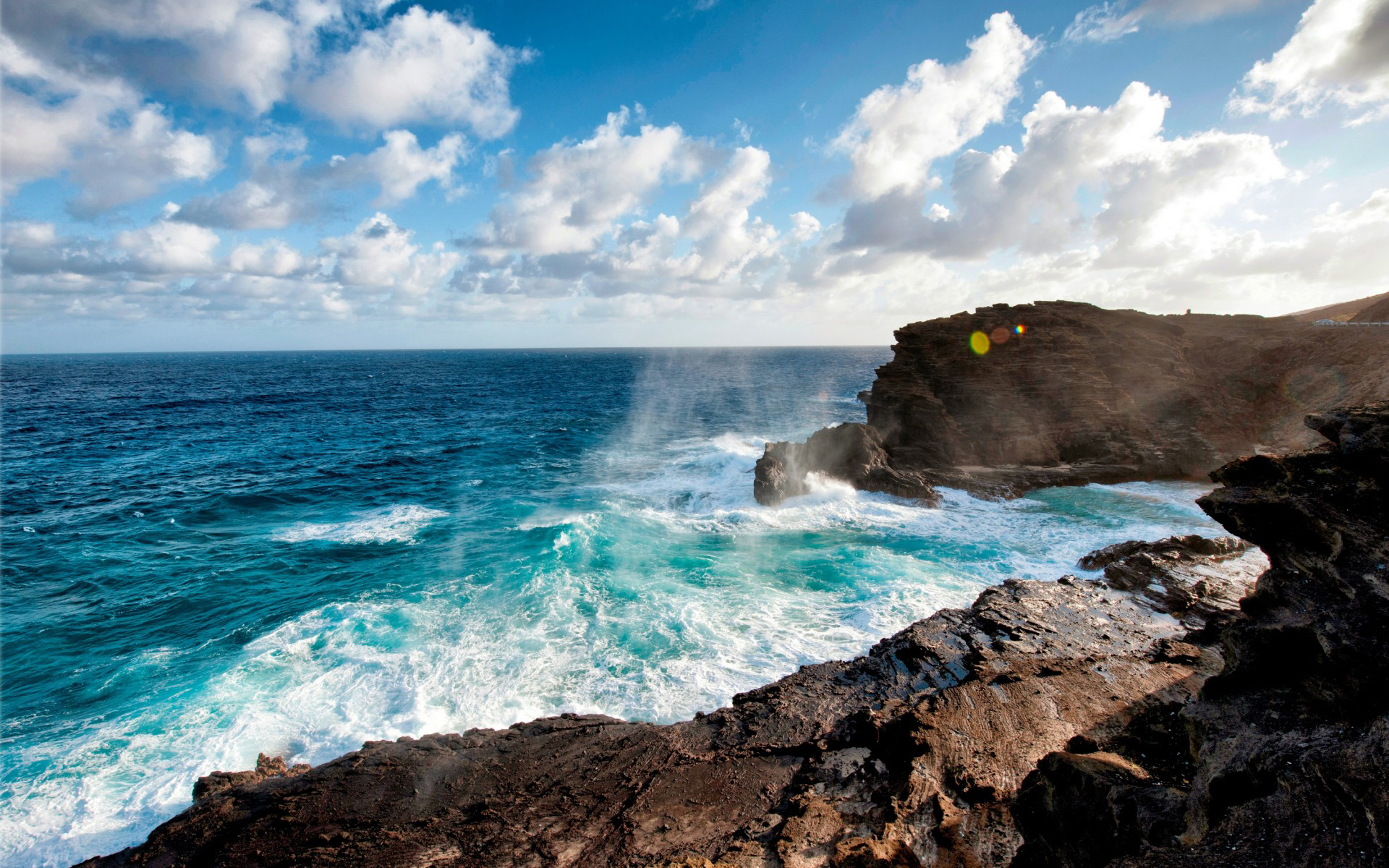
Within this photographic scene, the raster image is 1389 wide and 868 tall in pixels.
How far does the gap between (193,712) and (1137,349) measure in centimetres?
4594

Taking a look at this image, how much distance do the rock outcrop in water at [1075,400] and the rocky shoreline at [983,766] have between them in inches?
667

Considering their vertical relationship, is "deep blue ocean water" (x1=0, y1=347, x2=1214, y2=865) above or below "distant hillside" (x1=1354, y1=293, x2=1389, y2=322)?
below

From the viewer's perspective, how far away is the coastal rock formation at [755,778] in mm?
7309

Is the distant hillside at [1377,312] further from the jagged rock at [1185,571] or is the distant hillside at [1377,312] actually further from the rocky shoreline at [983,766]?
the rocky shoreline at [983,766]

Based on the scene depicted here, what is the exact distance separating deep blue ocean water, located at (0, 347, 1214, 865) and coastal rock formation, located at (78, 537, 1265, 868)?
8.91 feet

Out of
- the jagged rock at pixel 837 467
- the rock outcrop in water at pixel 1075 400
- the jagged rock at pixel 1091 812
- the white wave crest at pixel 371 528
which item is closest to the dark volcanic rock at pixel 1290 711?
the jagged rock at pixel 1091 812

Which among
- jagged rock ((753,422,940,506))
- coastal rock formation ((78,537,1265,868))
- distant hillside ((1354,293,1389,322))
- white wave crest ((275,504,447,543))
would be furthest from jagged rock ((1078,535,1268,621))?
distant hillside ((1354,293,1389,322))

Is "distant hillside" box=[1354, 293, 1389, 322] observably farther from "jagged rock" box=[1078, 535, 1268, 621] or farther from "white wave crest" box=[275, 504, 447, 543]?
"white wave crest" box=[275, 504, 447, 543]

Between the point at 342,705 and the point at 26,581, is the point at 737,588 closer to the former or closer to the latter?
the point at 342,705

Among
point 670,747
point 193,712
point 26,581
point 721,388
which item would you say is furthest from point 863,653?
point 721,388

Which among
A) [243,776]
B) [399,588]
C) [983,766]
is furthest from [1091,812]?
[399,588]

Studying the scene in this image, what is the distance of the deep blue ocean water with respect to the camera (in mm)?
12023

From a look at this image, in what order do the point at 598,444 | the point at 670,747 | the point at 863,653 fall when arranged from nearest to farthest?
the point at 670,747, the point at 863,653, the point at 598,444

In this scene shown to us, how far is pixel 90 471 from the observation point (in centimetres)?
3253
